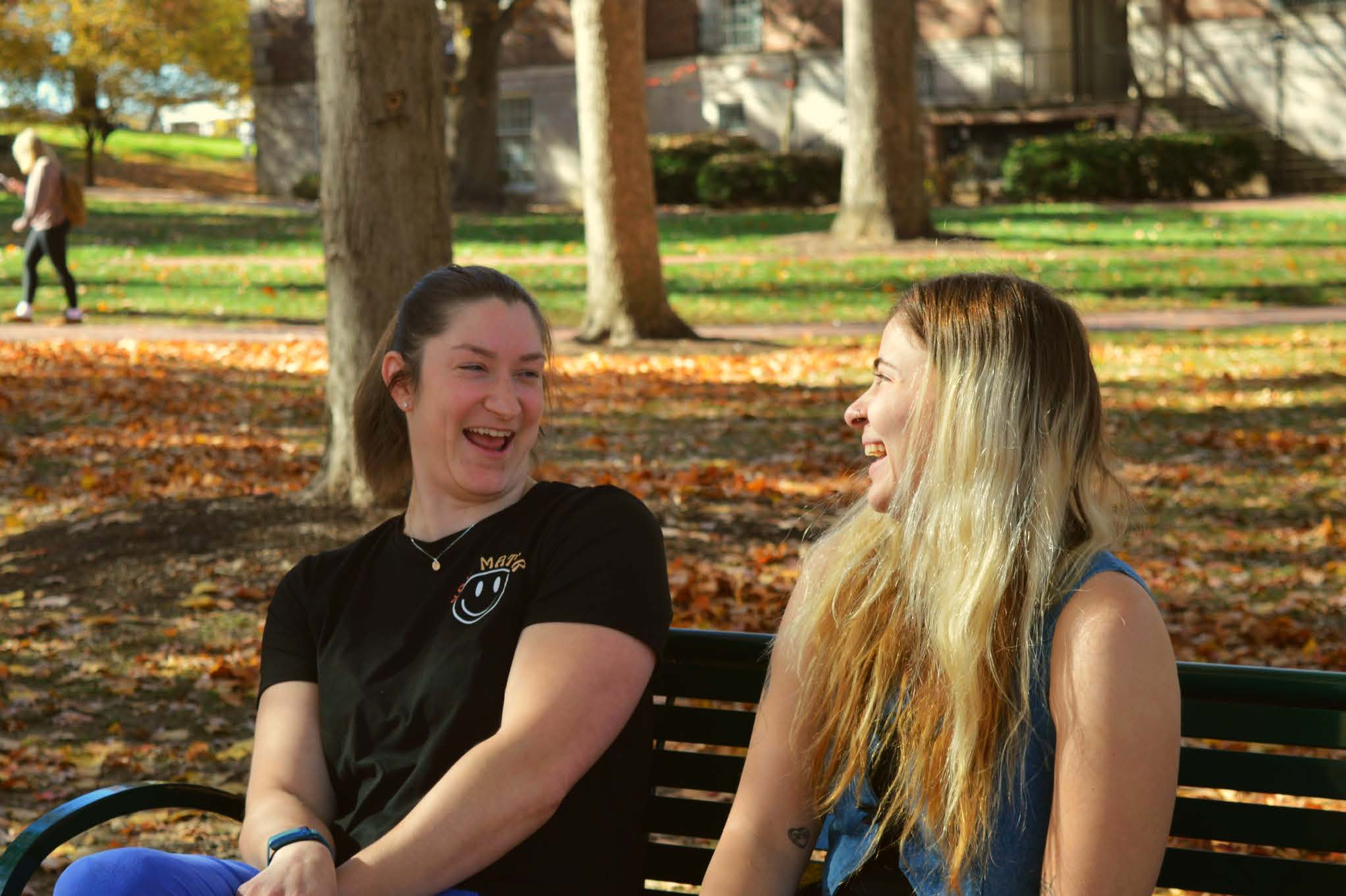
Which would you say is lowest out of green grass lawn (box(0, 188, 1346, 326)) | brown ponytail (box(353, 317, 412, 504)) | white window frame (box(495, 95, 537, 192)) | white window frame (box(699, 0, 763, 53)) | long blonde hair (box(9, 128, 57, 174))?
brown ponytail (box(353, 317, 412, 504))

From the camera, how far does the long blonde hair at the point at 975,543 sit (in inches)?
93.4

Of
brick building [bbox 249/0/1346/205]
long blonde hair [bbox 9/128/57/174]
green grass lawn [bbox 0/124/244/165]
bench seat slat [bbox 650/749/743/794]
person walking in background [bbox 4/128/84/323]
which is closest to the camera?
bench seat slat [bbox 650/749/743/794]

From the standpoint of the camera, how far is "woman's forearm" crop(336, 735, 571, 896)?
9.12 feet

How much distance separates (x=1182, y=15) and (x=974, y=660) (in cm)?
3305

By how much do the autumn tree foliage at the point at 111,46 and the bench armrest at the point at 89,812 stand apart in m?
37.6

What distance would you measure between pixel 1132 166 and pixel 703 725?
2648 cm

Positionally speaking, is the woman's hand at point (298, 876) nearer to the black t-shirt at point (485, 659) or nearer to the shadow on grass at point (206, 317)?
the black t-shirt at point (485, 659)

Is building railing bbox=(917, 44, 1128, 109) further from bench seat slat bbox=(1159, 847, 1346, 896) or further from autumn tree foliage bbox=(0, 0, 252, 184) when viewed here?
bench seat slat bbox=(1159, 847, 1346, 896)

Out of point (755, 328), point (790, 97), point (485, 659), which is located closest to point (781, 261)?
point (755, 328)

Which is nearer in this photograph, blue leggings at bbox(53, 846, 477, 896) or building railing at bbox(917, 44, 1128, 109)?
blue leggings at bbox(53, 846, 477, 896)

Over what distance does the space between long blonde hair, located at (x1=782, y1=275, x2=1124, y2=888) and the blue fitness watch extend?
3.32ft

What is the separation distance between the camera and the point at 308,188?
1375 inches

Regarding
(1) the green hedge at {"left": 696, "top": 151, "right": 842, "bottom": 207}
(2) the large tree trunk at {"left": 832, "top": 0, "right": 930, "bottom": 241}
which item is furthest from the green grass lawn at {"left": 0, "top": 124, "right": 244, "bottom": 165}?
(2) the large tree trunk at {"left": 832, "top": 0, "right": 930, "bottom": 241}

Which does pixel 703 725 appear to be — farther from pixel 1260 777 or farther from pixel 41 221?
Result: pixel 41 221
